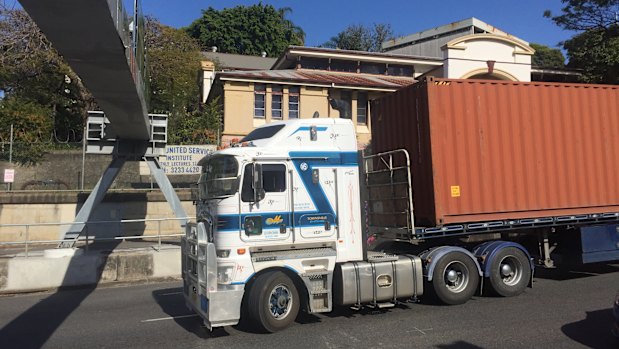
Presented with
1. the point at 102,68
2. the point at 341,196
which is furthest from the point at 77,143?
the point at 341,196

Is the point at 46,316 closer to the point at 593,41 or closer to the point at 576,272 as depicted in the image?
the point at 576,272

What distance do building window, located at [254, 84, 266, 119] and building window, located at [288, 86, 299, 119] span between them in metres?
1.55

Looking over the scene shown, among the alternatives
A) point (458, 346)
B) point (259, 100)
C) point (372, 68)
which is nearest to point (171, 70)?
point (259, 100)

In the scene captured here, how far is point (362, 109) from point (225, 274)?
24241 millimetres

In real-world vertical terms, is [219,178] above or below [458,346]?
above

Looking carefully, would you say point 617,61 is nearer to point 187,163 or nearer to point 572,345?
point 187,163

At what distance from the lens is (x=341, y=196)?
23.8ft

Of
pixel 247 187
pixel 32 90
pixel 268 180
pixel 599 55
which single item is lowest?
pixel 247 187

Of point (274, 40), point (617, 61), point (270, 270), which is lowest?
point (270, 270)

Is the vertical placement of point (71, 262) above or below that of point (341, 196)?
below

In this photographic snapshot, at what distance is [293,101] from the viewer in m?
27.8

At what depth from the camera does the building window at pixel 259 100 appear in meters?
27.0

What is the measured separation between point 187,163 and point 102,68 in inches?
498

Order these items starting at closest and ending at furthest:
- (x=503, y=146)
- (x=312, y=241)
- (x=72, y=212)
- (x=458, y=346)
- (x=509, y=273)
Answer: (x=458, y=346) → (x=312, y=241) → (x=509, y=273) → (x=503, y=146) → (x=72, y=212)
